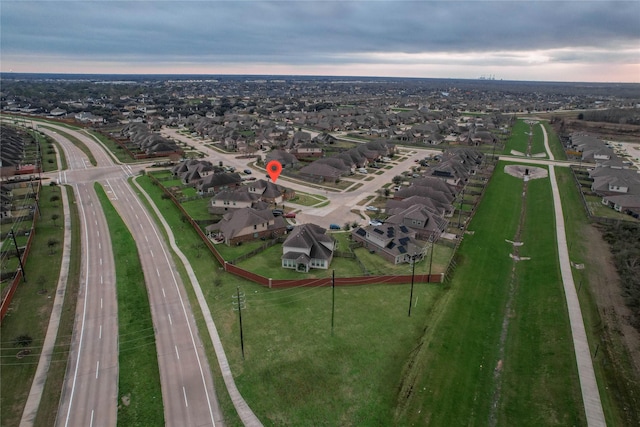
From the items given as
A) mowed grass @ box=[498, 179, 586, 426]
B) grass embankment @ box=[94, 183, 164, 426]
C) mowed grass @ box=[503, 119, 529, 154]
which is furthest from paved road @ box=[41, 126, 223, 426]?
mowed grass @ box=[503, 119, 529, 154]

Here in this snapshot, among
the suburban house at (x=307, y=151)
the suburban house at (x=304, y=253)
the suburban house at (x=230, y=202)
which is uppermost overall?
the suburban house at (x=307, y=151)

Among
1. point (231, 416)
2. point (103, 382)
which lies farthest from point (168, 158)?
point (231, 416)

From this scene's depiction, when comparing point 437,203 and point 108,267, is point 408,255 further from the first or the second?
point 108,267

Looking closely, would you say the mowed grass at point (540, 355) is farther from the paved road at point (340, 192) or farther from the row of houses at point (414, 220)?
the paved road at point (340, 192)

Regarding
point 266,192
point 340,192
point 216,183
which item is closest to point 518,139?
point 340,192

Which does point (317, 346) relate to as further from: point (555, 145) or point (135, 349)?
point (555, 145)

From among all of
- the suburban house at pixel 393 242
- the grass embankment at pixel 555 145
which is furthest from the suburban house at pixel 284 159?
the grass embankment at pixel 555 145
